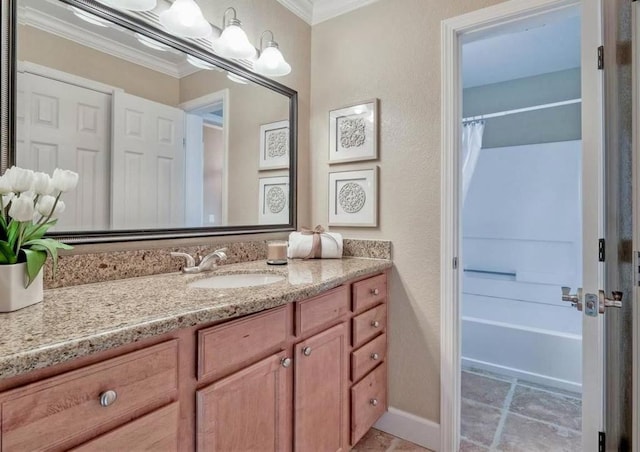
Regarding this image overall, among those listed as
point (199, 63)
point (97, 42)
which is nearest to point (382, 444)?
point (199, 63)

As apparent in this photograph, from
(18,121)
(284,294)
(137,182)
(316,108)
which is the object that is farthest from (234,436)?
(316,108)

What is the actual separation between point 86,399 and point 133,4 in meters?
1.30

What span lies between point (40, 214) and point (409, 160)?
1.55 metres

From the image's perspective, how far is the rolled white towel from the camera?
1822mm

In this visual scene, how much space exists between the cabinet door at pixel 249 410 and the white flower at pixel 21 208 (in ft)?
1.94

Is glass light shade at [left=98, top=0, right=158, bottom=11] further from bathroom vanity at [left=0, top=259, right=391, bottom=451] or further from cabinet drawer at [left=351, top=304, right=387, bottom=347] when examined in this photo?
cabinet drawer at [left=351, top=304, right=387, bottom=347]

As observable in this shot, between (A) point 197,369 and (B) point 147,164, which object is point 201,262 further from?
(A) point 197,369

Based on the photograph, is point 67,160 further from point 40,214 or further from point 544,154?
point 544,154

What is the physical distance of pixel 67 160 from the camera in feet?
3.68

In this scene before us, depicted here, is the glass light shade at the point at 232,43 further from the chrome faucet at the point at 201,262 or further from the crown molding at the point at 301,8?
the chrome faucet at the point at 201,262

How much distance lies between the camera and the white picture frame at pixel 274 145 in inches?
73.7

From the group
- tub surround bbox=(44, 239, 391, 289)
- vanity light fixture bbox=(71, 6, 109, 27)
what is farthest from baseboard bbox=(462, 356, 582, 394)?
vanity light fixture bbox=(71, 6, 109, 27)

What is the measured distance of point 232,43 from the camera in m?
1.58

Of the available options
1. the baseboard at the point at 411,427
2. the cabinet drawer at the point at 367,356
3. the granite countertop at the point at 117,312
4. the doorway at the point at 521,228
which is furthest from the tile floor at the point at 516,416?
the granite countertop at the point at 117,312
